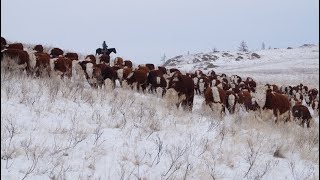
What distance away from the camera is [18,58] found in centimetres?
973

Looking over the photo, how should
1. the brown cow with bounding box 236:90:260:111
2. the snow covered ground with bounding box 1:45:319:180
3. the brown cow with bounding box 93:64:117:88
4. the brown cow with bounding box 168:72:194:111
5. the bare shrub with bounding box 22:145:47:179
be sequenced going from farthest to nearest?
the brown cow with bounding box 236:90:260:111 < the brown cow with bounding box 93:64:117:88 < the brown cow with bounding box 168:72:194:111 < the snow covered ground with bounding box 1:45:319:180 < the bare shrub with bounding box 22:145:47:179

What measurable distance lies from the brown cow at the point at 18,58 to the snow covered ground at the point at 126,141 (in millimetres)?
733

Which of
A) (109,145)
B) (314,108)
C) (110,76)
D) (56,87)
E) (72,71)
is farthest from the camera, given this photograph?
(314,108)

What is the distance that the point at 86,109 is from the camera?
7461 millimetres

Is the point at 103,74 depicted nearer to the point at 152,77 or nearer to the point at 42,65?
the point at 152,77

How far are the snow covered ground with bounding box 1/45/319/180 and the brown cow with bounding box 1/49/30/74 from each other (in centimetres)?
73

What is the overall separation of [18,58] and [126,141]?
4.64 metres

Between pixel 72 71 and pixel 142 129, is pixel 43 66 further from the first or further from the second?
pixel 142 129

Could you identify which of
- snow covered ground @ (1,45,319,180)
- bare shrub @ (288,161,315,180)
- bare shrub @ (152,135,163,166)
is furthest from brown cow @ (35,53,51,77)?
bare shrub @ (288,161,315,180)

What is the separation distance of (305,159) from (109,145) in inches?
144

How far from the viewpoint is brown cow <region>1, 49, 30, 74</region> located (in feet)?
31.2

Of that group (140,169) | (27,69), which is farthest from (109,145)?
(27,69)

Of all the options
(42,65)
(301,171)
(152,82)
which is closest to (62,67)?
(42,65)

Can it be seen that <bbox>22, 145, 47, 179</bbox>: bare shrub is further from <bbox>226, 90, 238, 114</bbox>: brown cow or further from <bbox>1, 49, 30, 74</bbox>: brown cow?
<bbox>226, 90, 238, 114</bbox>: brown cow
